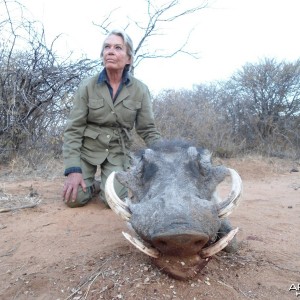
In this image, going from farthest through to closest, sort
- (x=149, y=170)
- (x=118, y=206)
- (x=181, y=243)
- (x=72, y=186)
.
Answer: (x=72, y=186) < (x=149, y=170) < (x=118, y=206) < (x=181, y=243)

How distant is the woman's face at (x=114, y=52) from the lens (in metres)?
3.81

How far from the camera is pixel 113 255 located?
8.17 ft

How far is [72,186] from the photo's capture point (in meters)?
3.79

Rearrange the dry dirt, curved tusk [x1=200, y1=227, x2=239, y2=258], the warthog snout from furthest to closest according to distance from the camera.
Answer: the dry dirt < curved tusk [x1=200, y1=227, x2=239, y2=258] < the warthog snout

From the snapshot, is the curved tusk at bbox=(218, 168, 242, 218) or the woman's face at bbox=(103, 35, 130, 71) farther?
the woman's face at bbox=(103, 35, 130, 71)

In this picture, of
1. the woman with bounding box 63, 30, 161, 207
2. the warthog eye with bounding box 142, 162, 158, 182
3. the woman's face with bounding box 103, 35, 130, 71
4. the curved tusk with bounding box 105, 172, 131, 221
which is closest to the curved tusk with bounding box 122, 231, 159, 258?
the curved tusk with bounding box 105, 172, 131, 221

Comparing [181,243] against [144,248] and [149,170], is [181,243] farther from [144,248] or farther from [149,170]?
[149,170]

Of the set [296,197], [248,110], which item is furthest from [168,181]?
[248,110]

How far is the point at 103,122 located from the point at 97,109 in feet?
0.54

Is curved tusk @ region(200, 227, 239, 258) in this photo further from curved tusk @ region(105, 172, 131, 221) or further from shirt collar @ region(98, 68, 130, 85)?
shirt collar @ region(98, 68, 130, 85)

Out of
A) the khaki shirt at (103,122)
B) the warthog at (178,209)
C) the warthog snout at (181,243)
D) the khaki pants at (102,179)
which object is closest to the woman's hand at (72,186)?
the khaki shirt at (103,122)

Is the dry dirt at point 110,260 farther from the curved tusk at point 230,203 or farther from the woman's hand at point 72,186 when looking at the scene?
the curved tusk at point 230,203

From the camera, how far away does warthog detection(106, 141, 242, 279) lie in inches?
69.8

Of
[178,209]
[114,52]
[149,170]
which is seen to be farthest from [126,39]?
[178,209]
